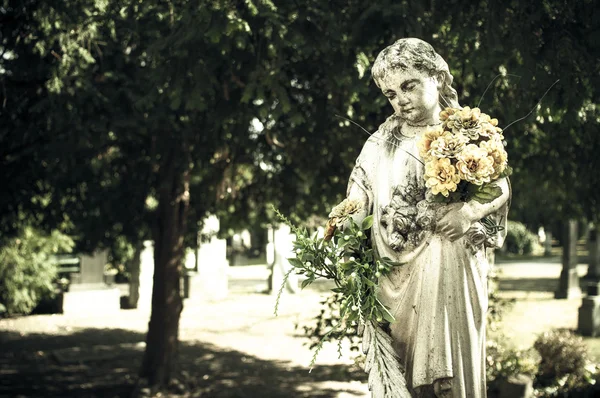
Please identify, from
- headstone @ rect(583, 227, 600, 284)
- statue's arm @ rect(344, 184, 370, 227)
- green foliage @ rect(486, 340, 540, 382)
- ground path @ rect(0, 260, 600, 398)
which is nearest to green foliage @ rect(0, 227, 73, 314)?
ground path @ rect(0, 260, 600, 398)

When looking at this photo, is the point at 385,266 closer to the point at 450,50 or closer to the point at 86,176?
the point at 450,50

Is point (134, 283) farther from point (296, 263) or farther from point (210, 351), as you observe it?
point (296, 263)

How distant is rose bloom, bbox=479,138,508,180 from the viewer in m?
3.23

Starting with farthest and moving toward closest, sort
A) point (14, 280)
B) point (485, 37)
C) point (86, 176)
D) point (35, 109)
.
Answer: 1. point (14, 280)
2. point (86, 176)
3. point (35, 109)
4. point (485, 37)

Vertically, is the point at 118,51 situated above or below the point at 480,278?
above

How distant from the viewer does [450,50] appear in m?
7.72

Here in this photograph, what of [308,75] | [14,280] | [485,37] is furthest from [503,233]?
[14,280]

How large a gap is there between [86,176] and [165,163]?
1.15 meters

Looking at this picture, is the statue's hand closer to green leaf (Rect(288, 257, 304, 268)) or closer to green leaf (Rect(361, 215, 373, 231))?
green leaf (Rect(361, 215, 373, 231))

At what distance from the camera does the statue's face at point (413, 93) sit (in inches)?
135

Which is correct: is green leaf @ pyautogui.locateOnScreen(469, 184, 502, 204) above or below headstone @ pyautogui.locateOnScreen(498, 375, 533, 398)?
above

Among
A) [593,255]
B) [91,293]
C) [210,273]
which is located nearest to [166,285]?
[91,293]

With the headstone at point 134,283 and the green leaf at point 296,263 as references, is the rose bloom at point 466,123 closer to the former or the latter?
the green leaf at point 296,263

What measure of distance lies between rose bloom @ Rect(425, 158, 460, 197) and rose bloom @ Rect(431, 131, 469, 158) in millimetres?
34
